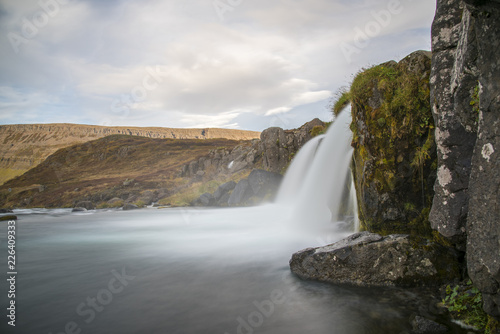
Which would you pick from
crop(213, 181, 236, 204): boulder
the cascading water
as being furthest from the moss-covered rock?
crop(213, 181, 236, 204): boulder

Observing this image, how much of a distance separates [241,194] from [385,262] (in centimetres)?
2271

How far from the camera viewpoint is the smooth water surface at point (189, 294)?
5.65 m

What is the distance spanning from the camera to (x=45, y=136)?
488 feet

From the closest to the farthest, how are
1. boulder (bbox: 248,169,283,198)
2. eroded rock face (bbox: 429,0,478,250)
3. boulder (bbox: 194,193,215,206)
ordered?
eroded rock face (bbox: 429,0,478,250) → boulder (bbox: 248,169,283,198) → boulder (bbox: 194,193,215,206)

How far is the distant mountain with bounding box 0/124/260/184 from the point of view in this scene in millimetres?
Result: 118831

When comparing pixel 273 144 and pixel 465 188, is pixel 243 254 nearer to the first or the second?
pixel 465 188

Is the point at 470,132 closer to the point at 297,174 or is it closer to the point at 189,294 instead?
the point at 189,294

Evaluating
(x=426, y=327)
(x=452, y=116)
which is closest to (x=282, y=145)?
(x=452, y=116)

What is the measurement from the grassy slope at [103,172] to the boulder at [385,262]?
38.3 m

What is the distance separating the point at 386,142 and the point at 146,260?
29.4 ft

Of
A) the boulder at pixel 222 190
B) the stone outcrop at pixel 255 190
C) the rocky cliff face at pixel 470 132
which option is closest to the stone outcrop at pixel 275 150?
the boulder at pixel 222 190

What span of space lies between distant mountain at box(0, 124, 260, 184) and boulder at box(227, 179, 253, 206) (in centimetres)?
11520

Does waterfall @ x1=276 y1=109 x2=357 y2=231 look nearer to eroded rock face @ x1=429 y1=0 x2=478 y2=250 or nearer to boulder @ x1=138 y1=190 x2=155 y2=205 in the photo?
eroded rock face @ x1=429 y1=0 x2=478 y2=250

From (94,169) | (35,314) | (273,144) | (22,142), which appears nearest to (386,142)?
(35,314)
